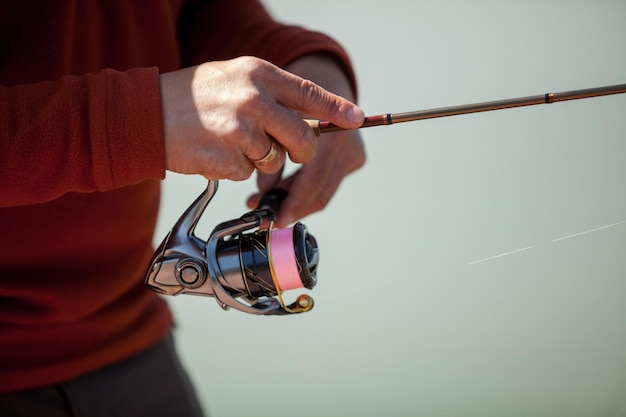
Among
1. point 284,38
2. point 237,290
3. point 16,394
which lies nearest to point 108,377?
point 16,394

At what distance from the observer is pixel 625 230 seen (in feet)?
3.08

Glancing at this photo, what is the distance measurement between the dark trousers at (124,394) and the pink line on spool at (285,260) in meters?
0.33

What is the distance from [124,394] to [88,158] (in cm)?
45

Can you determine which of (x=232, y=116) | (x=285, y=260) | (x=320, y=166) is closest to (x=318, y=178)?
(x=320, y=166)

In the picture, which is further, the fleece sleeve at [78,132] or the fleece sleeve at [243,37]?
the fleece sleeve at [243,37]

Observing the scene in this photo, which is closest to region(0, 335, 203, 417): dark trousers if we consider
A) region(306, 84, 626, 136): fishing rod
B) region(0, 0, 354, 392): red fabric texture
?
region(0, 0, 354, 392): red fabric texture

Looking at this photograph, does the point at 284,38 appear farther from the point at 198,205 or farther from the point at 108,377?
the point at 108,377

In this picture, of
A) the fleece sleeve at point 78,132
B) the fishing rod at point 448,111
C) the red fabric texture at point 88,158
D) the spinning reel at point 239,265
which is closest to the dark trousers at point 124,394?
the red fabric texture at point 88,158

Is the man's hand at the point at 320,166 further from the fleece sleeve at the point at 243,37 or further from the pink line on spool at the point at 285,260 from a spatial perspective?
the pink line on spool at the point at 285,260

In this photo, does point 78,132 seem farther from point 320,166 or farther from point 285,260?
point 320,166

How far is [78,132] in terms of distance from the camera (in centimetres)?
62

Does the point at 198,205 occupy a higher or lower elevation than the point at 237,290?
higher

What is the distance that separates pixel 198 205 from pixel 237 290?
0.10 metres

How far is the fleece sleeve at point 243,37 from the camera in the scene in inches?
37.6
